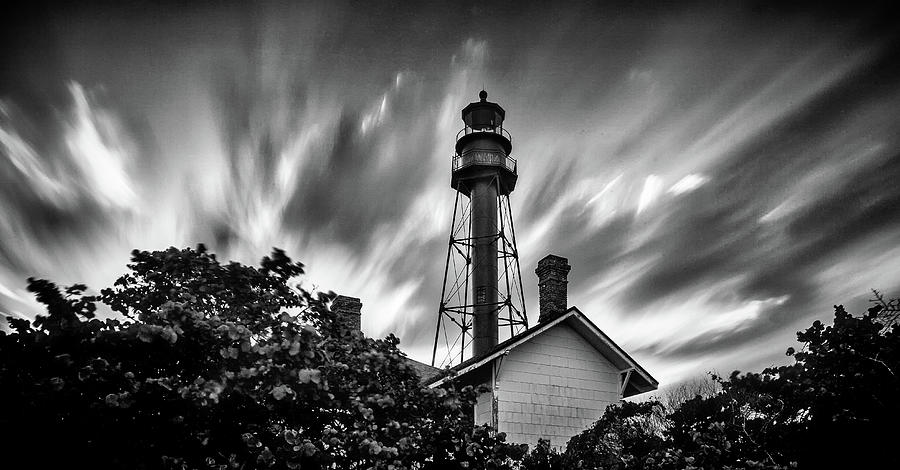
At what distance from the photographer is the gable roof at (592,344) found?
1566cm

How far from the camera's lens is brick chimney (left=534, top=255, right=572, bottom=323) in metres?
17.8

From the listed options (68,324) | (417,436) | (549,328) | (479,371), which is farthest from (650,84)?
(68,324)

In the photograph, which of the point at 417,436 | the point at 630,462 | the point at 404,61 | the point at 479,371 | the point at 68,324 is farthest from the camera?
the point at 479,371

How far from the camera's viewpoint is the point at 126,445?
603 centimetres

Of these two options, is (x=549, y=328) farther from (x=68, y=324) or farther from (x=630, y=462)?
(x=68, y=324)

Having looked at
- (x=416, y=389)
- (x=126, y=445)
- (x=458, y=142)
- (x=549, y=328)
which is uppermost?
(x=458, y=142)

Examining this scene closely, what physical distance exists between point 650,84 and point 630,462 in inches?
293

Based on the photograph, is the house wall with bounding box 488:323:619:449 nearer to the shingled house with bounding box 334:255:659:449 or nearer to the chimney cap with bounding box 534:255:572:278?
the shingled house with bounding box 334:255:659:449

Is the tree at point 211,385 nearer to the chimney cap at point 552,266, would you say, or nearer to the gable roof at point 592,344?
the gable roof at point 592,344

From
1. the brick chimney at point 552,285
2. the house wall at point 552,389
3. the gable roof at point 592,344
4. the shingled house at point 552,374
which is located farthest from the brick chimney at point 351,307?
the brick chimney at point 552,285

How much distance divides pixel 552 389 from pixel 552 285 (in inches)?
113

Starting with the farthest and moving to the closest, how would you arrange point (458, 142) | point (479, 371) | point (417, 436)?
point (458, 142) < point (479, 371) < point (417, 436)

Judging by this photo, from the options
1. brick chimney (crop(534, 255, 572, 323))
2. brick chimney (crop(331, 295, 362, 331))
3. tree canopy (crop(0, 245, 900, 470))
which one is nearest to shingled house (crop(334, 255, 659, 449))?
brick chimney (crop(534, 255, 572, 323))

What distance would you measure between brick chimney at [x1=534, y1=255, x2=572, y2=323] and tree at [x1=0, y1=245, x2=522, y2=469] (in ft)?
30.9
